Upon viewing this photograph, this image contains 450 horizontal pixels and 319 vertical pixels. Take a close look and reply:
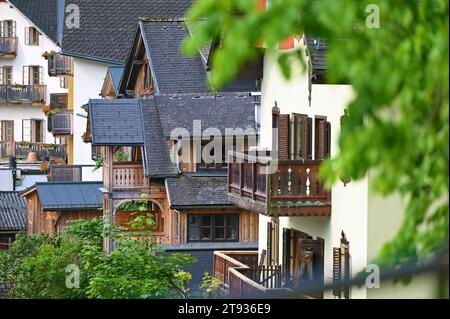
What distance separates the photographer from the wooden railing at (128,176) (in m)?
39.8

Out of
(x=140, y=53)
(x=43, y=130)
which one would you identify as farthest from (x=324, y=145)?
(x=43, y=130)

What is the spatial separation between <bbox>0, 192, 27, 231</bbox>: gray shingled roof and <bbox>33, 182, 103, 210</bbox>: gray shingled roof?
4.79 metres

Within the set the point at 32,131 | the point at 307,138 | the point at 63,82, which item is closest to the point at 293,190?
the point at 307,138

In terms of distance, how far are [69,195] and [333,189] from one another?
2723 cm

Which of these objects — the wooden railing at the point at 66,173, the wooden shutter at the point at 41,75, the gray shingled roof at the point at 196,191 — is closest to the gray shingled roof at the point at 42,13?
the wooden shutter at the point at 41,75

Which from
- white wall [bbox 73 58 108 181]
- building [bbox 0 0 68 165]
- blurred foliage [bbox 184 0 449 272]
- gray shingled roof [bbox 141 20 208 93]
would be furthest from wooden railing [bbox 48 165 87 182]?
blurred foliage [bbox 184 0 449 272]

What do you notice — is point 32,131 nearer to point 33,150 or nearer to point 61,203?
point 33,150

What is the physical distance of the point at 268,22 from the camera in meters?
7.72

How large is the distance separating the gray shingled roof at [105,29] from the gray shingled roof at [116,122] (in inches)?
649

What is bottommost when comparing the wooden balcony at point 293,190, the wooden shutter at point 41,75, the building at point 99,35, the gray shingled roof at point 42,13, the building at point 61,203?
the building at point 61,203

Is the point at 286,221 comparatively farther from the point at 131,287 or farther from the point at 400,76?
the point at 400,76

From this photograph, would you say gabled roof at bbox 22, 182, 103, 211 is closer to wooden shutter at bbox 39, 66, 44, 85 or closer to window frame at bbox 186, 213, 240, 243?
window frame at bbox 186, 213, 240, 243

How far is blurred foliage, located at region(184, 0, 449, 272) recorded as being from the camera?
7.69m

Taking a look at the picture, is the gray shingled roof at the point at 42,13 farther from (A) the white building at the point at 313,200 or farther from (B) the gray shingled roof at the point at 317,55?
(B) the gray shingled roof at the point at 317,55
